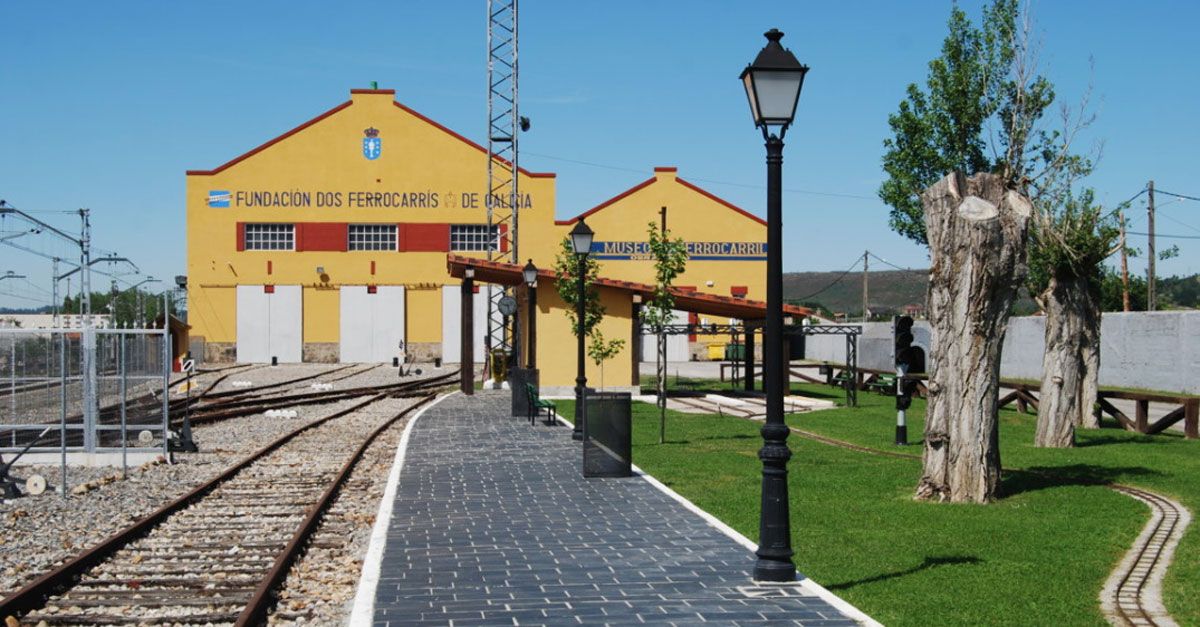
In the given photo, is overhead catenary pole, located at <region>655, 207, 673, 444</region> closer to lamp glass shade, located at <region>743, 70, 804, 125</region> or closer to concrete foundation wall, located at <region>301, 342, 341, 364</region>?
lamp glass shade, located at <region>743, 70, 804, 125</region>

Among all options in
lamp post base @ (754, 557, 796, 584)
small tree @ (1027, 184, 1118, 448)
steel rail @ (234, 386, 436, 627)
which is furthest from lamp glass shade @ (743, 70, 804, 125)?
small tree @ (1027, 184, 1118, 448)

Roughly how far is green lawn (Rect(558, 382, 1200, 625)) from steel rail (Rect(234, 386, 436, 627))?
3928 millimetres

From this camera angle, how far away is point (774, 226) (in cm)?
895

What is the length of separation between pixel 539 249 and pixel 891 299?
83.4 metres

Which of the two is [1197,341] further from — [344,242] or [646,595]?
[344,242]

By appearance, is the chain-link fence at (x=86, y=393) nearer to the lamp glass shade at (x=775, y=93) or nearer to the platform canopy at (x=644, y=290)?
the lamp glass shade at (x=775, y=93)

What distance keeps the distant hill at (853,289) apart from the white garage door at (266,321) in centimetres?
7941

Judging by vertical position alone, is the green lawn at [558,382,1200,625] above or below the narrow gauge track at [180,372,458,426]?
above

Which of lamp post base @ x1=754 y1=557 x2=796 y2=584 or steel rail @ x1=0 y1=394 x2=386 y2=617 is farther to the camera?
lamp post base @ x1=754 y1=557 x2=796 y2=584

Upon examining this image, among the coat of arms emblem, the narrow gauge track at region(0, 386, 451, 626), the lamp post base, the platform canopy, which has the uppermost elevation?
the coat of arms emblem

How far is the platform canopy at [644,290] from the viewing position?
33825 mm

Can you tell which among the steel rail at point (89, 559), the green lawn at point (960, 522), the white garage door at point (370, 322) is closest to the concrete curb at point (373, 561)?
the steel rail at point (89, 559)

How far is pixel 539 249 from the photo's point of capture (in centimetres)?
6475

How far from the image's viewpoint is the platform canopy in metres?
33.8
